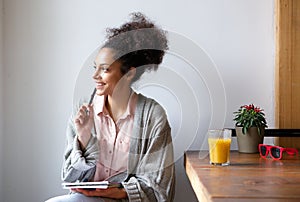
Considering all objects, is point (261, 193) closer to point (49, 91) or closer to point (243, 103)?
point (243, 103)

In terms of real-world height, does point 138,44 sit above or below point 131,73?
above

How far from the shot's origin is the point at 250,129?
1891 millimetres

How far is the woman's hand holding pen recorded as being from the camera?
1.84 meters

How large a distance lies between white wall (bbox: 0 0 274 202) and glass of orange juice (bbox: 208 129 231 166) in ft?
1.58

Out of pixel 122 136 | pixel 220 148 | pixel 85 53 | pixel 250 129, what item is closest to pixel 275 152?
pixel 250 129

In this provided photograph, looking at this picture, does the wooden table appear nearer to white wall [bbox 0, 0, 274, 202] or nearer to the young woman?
the young woman

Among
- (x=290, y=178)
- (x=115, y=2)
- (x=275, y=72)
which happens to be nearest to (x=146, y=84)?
(x=115, y=2)

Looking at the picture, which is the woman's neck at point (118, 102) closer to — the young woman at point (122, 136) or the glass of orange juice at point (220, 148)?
the young woman at point (122, 136)

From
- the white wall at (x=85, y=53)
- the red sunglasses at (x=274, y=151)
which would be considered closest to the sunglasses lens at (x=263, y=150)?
the red sunglasses at (x=274, y=151)

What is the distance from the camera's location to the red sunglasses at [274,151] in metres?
1.75

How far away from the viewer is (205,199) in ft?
3.84

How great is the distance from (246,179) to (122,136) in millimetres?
638

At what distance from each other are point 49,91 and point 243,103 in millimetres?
875

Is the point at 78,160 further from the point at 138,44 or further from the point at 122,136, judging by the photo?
the point at 138,44
